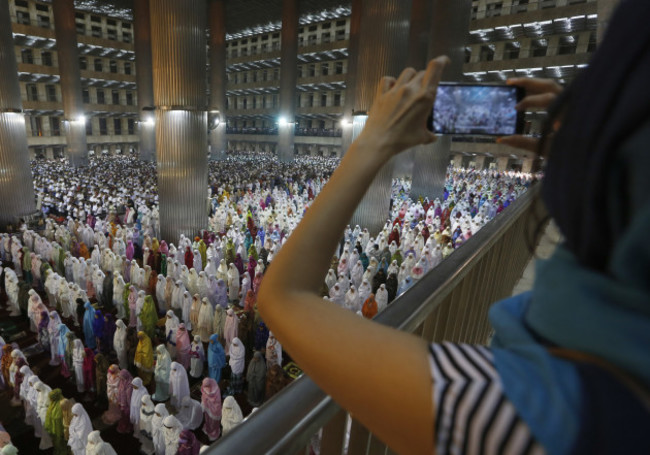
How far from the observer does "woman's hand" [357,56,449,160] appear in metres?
0.65

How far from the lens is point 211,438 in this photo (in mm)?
4270

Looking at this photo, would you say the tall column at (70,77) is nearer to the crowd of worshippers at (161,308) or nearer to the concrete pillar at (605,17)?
A: the crowd of worshippers at (161,308)

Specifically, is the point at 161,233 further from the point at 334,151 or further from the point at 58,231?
the point at 334,151

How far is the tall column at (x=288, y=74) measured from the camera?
2391cm

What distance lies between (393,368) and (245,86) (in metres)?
40.6

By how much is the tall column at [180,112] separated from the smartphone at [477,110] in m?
9.85

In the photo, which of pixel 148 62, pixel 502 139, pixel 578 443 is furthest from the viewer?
pixel 148 62

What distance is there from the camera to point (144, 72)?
2366cm

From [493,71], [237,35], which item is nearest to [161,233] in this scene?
[493,71]

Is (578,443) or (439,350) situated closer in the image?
(578,443)

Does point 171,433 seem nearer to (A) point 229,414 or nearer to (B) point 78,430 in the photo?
(A) point 229,414

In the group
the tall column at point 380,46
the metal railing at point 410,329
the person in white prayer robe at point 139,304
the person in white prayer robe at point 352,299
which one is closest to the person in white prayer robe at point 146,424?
the person in white prayer robe at point 139,304

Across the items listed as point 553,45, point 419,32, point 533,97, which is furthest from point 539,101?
point 553,45

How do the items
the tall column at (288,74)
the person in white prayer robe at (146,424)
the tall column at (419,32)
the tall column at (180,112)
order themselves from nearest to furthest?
the person in white prayer robe at (146,424), the tall column at (180,112), the tall column at (419,32), the tall column at (288,74)
